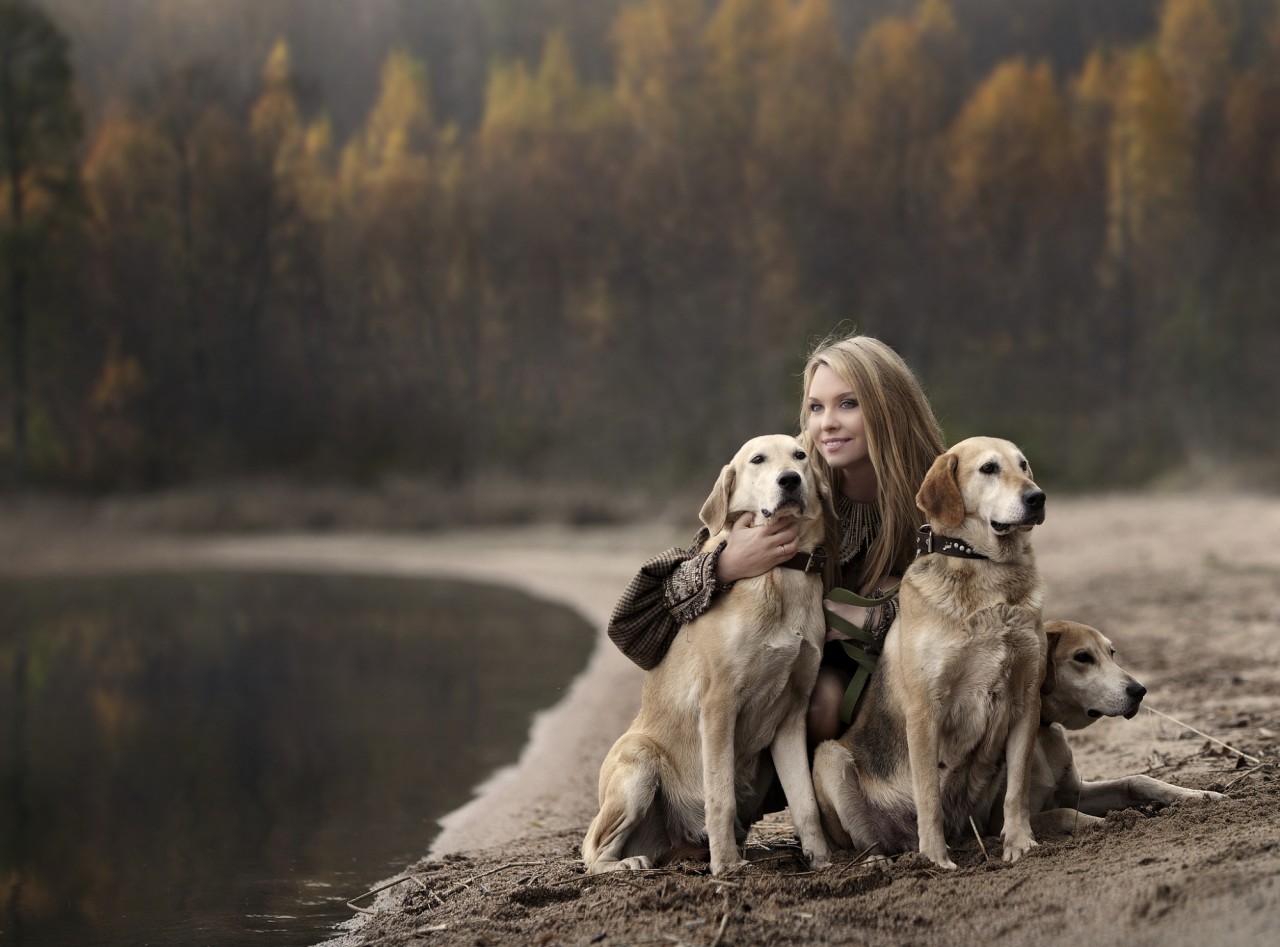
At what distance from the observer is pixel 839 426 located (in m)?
4.26

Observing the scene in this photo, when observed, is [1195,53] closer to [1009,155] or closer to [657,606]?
[1009,155]

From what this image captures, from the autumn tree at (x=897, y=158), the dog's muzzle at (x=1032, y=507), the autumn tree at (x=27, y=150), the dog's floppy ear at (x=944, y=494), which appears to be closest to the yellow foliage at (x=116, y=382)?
the autumn tree at (x=27, y=150)

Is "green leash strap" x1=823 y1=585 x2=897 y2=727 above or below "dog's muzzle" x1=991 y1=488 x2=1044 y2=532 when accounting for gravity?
below

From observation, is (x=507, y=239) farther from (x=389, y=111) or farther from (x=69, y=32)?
(x=69, y=32)

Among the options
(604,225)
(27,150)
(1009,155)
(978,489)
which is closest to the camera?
(978,489)

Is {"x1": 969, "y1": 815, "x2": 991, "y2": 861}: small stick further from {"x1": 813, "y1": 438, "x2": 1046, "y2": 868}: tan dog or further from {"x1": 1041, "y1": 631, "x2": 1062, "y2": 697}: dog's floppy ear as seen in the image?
{"x1": 1041, "y1": 631, "x2": 1062, "y2": 697}: dog's floppy ear

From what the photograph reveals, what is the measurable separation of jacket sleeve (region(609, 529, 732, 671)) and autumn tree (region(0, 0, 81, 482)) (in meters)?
31.6

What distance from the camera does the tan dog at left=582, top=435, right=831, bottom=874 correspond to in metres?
3.65

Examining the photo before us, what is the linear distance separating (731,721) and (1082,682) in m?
1.07

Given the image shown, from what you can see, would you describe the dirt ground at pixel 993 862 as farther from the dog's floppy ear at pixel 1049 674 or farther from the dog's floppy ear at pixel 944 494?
the dog's floppy ear at pixel 944 494

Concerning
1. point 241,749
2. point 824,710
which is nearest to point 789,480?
point 824,710

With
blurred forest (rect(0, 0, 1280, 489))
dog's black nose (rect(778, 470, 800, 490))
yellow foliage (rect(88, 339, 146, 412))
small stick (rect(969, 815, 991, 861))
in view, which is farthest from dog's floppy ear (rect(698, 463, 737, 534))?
yellow foliage (rect(88, 339, 146, 412))

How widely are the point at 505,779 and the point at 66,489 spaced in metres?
28.3

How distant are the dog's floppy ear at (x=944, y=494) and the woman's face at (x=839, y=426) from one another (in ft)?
2.11
